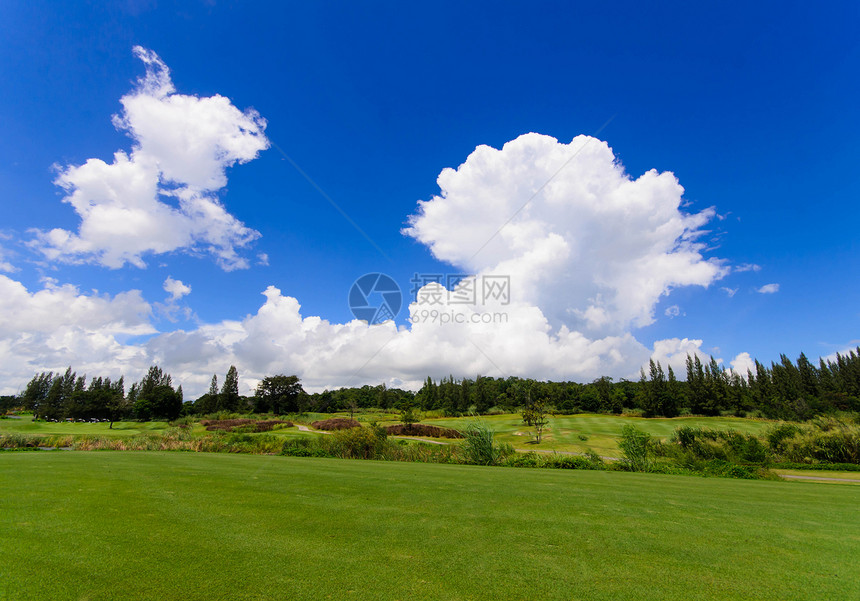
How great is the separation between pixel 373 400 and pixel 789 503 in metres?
117

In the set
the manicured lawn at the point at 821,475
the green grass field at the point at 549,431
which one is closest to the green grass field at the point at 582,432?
the green grass field at the point at 549,431

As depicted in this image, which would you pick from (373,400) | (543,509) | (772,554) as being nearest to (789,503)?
(772,554)

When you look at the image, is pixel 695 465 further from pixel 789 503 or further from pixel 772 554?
pixel 772 554

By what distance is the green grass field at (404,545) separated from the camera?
3.89 m

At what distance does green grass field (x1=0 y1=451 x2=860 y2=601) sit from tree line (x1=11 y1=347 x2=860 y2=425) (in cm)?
5150

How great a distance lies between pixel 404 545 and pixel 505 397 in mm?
106733

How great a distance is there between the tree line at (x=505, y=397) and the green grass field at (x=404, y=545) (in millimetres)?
51496

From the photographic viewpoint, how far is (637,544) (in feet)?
17.7

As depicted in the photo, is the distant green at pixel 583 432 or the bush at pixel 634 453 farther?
the distant green at pixel 583 432

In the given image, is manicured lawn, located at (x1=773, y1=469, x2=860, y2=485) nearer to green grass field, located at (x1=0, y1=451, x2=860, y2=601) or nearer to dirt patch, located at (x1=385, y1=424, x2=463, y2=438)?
green grass field, located at (x1=0, y1=451, x2=860, y2=601)

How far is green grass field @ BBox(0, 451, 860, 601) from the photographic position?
12.8ft

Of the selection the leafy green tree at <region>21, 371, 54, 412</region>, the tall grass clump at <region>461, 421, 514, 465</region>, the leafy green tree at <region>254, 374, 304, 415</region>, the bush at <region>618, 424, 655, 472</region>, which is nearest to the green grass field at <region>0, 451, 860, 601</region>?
the bush at <region>618, 424, 655, 472</region>

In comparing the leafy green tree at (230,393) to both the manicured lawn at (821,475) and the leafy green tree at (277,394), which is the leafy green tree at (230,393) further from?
the manicured lawn at (821,475)

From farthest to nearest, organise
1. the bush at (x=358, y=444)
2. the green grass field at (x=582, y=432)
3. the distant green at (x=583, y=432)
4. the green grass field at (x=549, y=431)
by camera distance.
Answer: the distant green at (x=583, y=432) → the green grass field at (x=582, y=432) → the green grass field at (x=549, y=431) → the bush at (x=358, y=444)
